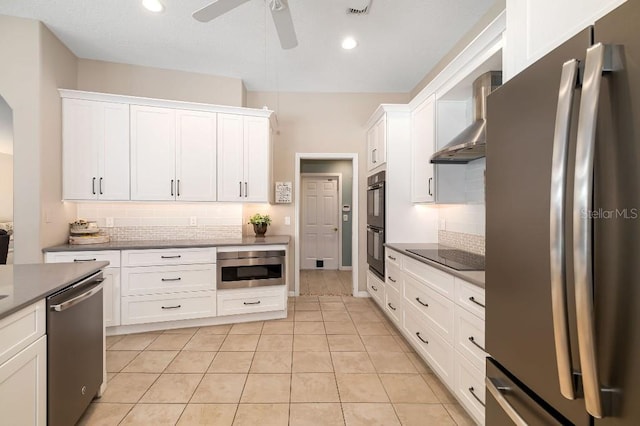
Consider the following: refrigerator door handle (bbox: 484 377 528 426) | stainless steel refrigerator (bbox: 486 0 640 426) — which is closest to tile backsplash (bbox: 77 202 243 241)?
refrigerator door handle (bbox: 484 377 528 426)

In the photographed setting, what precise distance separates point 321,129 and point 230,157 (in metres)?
1.45

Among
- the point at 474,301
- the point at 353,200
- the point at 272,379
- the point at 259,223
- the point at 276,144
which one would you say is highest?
the point at 276,144

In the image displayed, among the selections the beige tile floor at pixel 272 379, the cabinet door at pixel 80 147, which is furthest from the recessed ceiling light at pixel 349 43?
the beige tile floor at pixel 272 379

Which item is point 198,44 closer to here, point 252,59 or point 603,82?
point 252,59

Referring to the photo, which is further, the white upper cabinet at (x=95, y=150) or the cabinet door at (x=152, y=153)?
the cabinet door at (x=152, y=153)

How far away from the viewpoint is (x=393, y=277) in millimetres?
3111

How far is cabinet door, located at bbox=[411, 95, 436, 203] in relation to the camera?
2963mm

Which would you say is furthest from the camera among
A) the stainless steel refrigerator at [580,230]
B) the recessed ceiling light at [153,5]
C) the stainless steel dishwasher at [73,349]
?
the recessed ceiling light at [153,5]

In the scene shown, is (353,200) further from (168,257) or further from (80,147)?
(80,147)

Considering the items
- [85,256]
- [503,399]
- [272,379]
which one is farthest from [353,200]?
[503,399]

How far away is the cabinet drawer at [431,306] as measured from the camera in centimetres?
196

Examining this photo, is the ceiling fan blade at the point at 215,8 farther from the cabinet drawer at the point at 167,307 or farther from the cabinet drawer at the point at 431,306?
the cabinet drawer at the point at 167,307

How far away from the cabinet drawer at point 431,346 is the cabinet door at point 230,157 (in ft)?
7.59

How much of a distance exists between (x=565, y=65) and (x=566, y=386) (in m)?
0.75
